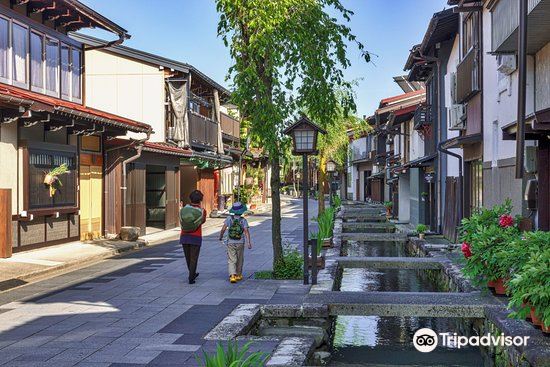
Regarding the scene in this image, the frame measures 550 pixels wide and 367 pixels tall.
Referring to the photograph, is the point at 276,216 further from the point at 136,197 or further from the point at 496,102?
the point at 136,197

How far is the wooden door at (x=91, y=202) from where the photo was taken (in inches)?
835

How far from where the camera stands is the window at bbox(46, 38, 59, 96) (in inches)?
786

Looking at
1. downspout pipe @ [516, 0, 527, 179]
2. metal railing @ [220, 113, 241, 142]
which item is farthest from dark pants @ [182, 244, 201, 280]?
metal railing @ [220, 113, 241, 142]

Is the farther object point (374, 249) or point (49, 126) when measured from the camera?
point (374, 249)

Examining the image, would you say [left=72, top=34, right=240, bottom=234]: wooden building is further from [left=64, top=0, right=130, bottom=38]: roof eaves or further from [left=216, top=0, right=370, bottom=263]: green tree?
[left=216, top=0, right=370, bottom=263]: green tree

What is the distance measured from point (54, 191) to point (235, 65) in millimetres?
7829

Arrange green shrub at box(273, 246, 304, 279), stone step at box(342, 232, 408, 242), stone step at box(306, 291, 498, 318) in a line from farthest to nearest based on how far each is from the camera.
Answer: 1. stone step at box(342, 232, 408, 242)
2. green shrub at box(273, 246, 304, 279)
3. stone step at box(306, 291, 498, 318)

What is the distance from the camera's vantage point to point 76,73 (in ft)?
72.1

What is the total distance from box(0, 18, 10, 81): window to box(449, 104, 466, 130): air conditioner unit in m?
13.2

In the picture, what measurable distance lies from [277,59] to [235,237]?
364cm

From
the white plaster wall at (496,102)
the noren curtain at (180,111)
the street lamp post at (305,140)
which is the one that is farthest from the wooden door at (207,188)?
the street lamp post at (305,140)

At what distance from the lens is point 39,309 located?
412 inches

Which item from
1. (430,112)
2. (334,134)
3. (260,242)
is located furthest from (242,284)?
(334,134)

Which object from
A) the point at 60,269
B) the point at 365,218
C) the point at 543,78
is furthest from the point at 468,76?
the point at 365,218
